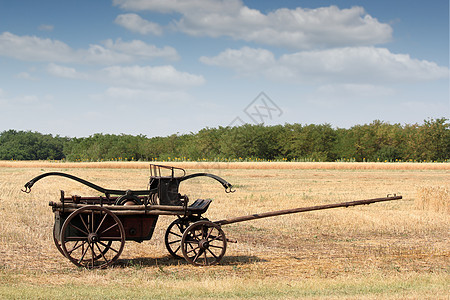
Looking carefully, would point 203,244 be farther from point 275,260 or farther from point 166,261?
point 275,260

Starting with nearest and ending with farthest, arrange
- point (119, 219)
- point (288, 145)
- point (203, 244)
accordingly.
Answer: point (119, 219)
point (203, 244)
point (288, 145)

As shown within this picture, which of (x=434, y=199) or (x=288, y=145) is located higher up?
(x=288, y=145)

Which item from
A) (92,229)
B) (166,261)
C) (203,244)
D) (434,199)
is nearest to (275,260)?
(203,244)

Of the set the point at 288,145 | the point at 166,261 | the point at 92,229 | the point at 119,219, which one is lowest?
the point at 166,261

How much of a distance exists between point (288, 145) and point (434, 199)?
65898mm

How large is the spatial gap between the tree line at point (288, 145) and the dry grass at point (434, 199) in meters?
56.4

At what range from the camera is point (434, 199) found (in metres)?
20.9

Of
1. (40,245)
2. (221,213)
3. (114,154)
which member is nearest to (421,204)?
(221,213)

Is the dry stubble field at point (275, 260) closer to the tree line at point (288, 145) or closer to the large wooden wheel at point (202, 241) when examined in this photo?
the large wooden wheel at point (202, 241)

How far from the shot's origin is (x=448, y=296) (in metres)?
8.10

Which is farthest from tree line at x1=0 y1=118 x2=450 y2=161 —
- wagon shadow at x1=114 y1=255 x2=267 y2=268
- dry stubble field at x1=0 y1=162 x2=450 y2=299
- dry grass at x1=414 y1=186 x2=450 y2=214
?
wagon shadow at x1=114 y1=255 x2=267 y2=268

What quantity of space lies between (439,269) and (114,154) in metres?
76.9

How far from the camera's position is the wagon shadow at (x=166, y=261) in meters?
10.8

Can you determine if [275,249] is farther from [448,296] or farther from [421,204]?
[421,204]
